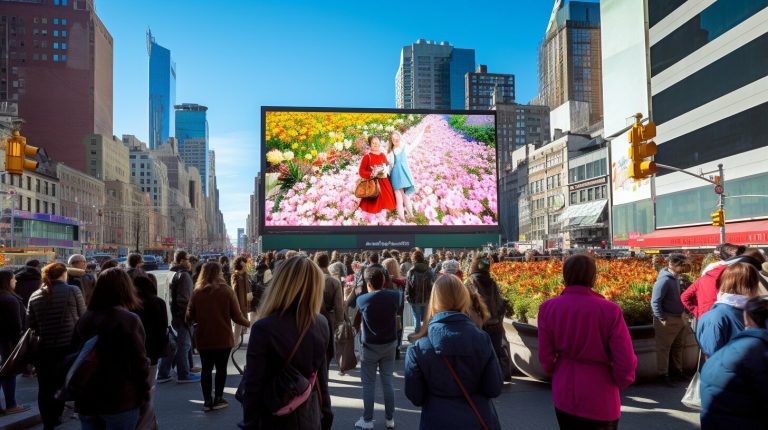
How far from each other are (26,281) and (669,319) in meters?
9.33

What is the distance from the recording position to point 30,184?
231ft

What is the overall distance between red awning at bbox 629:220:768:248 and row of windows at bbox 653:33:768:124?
8.63 meters

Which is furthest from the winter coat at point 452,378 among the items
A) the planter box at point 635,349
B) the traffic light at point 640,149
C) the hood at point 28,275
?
the traffic light at point 640,149

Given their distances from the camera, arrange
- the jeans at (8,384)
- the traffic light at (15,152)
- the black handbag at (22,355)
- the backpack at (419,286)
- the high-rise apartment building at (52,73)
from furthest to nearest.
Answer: the high-rise apartment building at (52,73) < the traffic light at (15,152) < the backpack at (419,286) < the jeans at (8,384) < the black handbag at (22,355)

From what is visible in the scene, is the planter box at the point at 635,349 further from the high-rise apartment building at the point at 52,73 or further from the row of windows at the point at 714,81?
the high-rise apartment building at the point at 52,73

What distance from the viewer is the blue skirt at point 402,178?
→ 41844 mm

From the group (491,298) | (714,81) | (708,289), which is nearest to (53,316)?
(491,298)

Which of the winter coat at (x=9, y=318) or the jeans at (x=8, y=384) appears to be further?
→ the jeans at (x=8, y=384)

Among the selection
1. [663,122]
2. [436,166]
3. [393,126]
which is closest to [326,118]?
[393,126]

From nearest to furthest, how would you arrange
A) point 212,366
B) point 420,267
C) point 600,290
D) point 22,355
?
point 22,355
point 212,366
point 600,290
point 420,267

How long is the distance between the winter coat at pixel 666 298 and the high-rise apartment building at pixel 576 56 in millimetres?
145351

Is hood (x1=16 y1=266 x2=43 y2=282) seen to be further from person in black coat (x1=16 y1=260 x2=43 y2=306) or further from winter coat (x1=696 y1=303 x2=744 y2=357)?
winter coat (x1=696 y1=303 x2=744 y2=357)

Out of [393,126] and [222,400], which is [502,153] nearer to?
[393,126]

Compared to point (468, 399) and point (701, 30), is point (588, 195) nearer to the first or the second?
point (701, 30)
